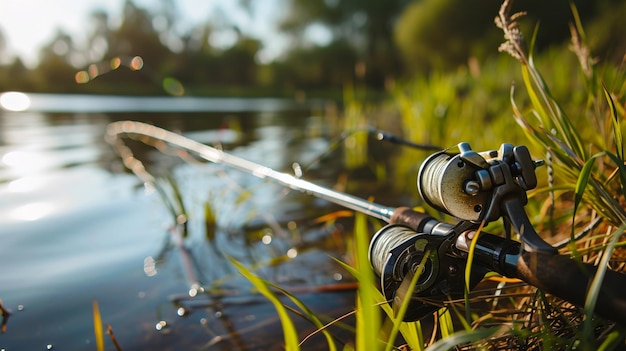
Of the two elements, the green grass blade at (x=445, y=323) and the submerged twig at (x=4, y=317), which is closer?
the green grass blade at (x=445, y=323)

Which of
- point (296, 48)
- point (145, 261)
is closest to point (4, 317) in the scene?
point (145, 261)

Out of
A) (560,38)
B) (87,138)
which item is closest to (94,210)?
(87,138)

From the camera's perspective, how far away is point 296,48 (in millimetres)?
40906

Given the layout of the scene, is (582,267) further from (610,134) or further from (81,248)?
(81,248)

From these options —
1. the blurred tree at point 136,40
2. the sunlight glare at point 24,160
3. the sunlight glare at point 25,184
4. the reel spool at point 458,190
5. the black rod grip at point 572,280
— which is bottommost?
the black rod grip at point 572,280

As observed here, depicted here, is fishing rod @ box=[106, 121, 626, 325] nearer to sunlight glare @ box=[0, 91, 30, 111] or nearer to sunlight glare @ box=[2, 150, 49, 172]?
sunlight glare @ box=[2, 150, 49, 172]

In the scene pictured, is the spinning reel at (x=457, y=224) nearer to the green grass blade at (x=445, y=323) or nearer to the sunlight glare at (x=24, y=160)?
the green grass blade at (x=445, y=323)

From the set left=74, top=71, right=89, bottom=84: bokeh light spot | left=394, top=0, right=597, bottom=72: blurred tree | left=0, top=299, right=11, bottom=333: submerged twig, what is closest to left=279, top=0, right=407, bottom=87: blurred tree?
left=394, top=0, right=597, bottom=72: blurred tree

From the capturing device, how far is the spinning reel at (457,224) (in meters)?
0.92

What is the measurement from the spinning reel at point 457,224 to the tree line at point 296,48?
2394 centimetres

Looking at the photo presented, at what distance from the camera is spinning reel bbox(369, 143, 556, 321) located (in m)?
0.92

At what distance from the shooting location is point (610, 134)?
69.7 inches

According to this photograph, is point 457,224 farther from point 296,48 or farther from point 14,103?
point 296,48

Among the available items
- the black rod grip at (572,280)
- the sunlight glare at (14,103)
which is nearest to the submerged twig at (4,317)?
the black rod grip at (572,280)
